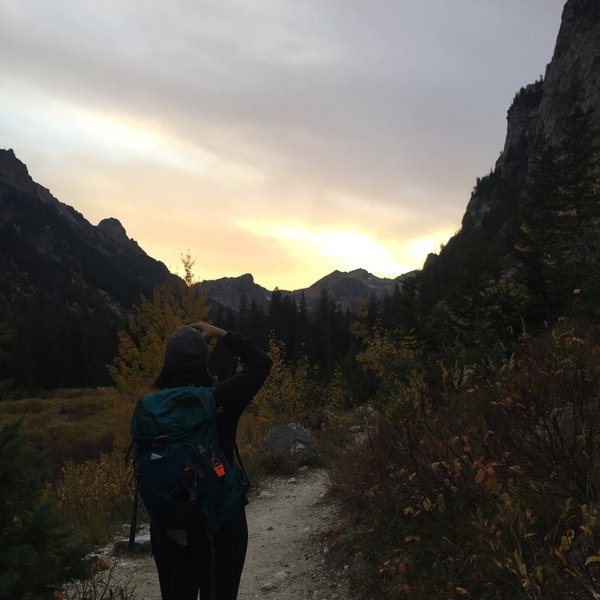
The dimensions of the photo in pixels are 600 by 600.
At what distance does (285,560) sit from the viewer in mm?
5816

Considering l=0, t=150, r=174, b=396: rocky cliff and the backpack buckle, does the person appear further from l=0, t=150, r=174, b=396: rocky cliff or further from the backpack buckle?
l=0, t=150, r=174, b=396: rocky cliff

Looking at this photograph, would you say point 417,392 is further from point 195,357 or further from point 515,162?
point 515,162

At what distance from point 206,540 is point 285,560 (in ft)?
12.3

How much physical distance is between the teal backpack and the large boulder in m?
8.67

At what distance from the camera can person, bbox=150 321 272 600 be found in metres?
2.61

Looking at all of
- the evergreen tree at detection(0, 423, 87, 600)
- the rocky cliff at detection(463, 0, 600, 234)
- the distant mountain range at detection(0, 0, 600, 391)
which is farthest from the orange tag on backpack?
the rocky cliff at detection(463, 0, 600, 234)

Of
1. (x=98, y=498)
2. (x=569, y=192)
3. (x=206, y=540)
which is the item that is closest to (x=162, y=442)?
(x=206, y=540)

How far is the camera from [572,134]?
20.3 meters

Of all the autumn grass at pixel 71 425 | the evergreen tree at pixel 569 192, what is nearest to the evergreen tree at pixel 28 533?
the autumn grass at pixel 71 425

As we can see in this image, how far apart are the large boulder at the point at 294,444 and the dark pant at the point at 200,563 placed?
8318 mm

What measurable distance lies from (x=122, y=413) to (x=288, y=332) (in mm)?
69702

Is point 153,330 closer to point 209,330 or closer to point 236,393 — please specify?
point 209,330

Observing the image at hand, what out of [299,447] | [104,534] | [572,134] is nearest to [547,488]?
[104,534]

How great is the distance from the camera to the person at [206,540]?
2.61 meters
